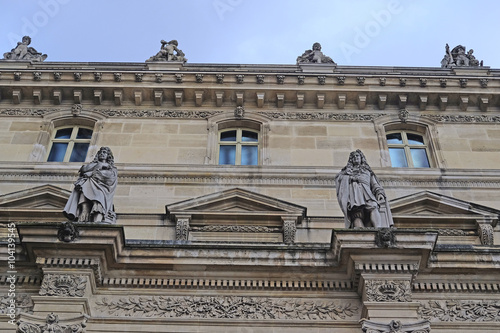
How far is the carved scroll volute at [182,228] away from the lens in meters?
15.9

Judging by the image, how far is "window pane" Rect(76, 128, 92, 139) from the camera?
19.7 meters

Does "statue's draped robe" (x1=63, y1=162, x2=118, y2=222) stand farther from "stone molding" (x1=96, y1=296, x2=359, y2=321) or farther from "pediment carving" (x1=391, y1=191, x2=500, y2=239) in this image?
"pediment carving" (x1=391, y1=191, x2=500, y2=239)

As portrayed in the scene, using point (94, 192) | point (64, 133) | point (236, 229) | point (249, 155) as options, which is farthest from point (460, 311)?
point (64, 133)

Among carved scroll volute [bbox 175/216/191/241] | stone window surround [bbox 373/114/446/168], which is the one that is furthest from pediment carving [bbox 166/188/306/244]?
stone window surround [bbox 373/114/446/168]

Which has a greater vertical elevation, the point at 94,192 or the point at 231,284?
the point at 94,192

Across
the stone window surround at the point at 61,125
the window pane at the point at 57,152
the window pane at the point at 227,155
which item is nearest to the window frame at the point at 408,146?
the window pane at the point at 227,155

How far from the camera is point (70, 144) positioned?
1933 centimetres

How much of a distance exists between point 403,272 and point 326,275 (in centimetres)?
144

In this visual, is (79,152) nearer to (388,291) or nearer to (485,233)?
(388,291)

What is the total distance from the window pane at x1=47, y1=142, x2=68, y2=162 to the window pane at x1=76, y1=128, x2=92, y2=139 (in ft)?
1.77

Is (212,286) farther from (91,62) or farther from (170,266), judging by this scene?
(91,62)

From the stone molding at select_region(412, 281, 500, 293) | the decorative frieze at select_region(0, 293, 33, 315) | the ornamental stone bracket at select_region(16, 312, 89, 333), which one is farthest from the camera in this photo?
the stone molding at select_region(412, 281, 500, 293)

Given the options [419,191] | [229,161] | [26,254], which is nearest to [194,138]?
[229,161]

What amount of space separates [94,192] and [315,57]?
39.1 feet
